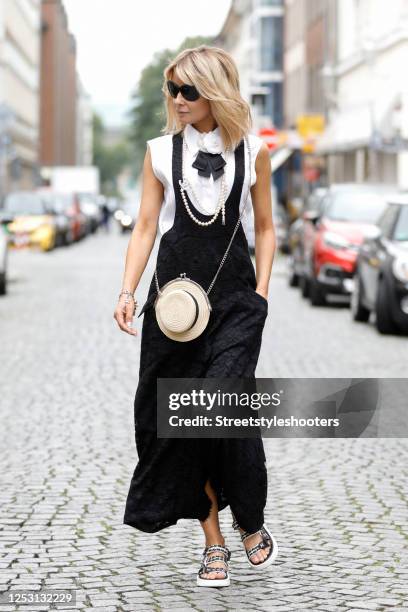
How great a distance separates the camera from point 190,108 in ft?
17.9

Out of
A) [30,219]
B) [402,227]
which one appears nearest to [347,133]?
[30,219]

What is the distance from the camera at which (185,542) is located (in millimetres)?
6398

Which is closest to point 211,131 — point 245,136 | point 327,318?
point 245,136

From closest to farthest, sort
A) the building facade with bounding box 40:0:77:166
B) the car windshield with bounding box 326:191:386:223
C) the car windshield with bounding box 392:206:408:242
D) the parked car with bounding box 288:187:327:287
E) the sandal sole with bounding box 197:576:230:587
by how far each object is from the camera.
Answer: the sandal sole with bounding box 197:576:230:587
the car windshield with bounding box 392:206:408:242
the car windshield with bounding box 326:191:386:223
the parked car with bounding box 288:187:327:287
the building facade with bounding box 40:0:77:166

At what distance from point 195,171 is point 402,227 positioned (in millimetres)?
12648

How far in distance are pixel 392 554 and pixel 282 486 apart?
5.65 feet

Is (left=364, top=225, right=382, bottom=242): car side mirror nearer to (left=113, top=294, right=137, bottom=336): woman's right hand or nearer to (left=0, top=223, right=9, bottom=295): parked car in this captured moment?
(left=0, top=223, right=9, bottom=295): parked car

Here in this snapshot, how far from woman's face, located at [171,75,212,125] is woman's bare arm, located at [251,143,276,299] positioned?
25 centimetres

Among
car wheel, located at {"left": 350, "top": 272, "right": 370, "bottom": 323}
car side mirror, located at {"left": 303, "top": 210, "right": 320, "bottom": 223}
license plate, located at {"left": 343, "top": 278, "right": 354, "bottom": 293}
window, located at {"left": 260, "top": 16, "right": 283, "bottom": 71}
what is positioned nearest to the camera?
car wheel, located at {"left": 350, "top": 272, "right": 370, "bottom": 323}

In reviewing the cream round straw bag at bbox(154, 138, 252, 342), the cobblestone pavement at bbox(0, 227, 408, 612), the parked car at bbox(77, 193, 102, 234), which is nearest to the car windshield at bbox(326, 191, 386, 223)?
the cobblestone pavement at bbox(0, 227, 408, 612)

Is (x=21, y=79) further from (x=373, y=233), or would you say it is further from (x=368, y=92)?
(x=373, y=233)

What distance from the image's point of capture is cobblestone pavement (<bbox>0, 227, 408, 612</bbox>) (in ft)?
18.0

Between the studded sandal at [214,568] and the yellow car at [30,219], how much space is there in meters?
38.6

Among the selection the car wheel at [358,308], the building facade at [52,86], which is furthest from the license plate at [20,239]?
the building facade at [52,86]
